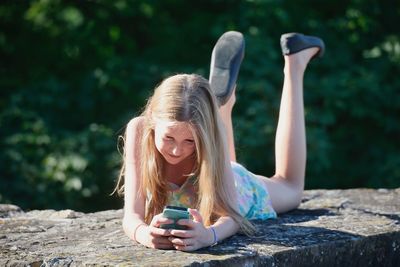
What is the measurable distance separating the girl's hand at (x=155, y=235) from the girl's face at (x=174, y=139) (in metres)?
0.29

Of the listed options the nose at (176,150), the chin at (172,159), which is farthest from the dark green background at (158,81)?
the nose at (176,150)

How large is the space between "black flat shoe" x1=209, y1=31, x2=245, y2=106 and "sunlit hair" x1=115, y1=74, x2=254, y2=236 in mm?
775

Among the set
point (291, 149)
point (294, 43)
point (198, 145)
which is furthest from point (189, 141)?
point (294, 43)

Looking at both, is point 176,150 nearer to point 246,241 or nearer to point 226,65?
Answer: point 246,241

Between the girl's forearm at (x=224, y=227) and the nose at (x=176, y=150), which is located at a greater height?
the nose at (x=176, y=150)

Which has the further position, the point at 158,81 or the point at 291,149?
the point at 158,81

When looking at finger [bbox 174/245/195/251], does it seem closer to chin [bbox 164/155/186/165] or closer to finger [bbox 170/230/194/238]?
finger [bbox 170/230/194/238]

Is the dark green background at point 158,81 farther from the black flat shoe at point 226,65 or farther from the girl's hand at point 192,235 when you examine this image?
the girl's hand at point 192,235

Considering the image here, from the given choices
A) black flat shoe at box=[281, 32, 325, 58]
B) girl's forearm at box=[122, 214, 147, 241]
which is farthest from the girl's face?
black flat shoe at box=[281, 32, 325, 58]

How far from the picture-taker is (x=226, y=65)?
4.23 m

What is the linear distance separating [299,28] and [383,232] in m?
3.42

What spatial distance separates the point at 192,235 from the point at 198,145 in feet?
1.24

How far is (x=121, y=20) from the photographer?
697cm

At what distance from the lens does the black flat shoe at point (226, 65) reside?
4.15m
